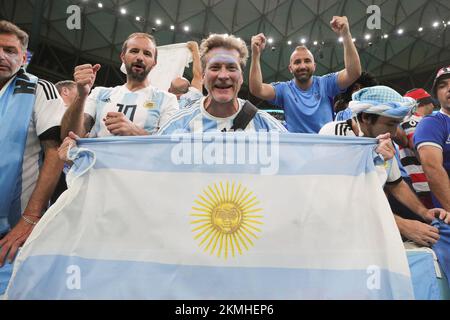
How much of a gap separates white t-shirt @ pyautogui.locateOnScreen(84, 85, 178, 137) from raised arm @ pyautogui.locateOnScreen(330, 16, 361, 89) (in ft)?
4.55

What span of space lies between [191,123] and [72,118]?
26.0 inches

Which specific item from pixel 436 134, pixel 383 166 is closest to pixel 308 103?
pixel 436 134

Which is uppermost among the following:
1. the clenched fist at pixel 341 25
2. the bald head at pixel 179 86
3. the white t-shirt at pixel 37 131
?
the bald head at pixel 179 86

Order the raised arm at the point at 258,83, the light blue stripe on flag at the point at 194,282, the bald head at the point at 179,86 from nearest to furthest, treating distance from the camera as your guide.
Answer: the light blue stripe on flag at the point at 194,282
the raised arm at the point at 258,83
the bald head at the point at 179,86

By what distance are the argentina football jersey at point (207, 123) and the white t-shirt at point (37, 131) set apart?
0.59m

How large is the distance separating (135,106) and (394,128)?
1665mm

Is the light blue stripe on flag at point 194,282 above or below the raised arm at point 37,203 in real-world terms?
below

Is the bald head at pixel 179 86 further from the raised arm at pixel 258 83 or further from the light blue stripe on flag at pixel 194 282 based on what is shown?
the light blue stripe on flag at pixel 194 282

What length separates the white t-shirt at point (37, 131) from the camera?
211cm

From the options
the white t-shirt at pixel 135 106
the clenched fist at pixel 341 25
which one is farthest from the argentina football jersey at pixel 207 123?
the clenched fist at pixel 341 25

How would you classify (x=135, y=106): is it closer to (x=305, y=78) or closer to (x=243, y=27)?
(x=305, y=78)
